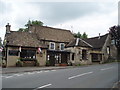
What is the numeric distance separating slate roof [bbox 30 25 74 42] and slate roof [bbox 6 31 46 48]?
3211 mm

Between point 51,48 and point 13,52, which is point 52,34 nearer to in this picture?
point 51,48

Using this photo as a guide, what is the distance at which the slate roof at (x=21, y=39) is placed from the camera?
3004 cm

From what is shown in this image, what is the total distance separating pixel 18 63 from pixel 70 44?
1406 cm

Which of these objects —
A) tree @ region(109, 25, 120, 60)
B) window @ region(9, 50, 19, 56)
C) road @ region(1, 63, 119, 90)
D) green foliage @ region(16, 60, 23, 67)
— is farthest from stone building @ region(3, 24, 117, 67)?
road @ region(1, 63, 119, 90)

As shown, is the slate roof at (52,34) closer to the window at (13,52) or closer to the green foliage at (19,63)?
the window at (13,52)

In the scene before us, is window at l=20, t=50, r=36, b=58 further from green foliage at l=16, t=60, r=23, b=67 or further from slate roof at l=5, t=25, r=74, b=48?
green foliage at l=16, t=60, r=23, b=67

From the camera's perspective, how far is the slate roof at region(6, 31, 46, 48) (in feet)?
98.6

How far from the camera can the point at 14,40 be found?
101 ft

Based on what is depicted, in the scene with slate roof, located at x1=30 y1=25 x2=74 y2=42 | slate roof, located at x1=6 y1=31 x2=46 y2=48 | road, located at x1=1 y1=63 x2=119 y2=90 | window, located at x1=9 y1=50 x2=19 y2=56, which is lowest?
road, located at x1=1 y1=63 x2=119 y2=90

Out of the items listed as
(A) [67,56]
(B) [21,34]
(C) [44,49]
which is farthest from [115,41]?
(B) [21,34]

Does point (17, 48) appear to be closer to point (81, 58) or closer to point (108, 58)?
point (81, 58)

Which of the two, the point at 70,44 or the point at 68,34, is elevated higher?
the point at 68,34

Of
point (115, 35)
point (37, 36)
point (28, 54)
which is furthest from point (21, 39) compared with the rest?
point (115, 35)

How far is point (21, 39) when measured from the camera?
31859 millimetres
